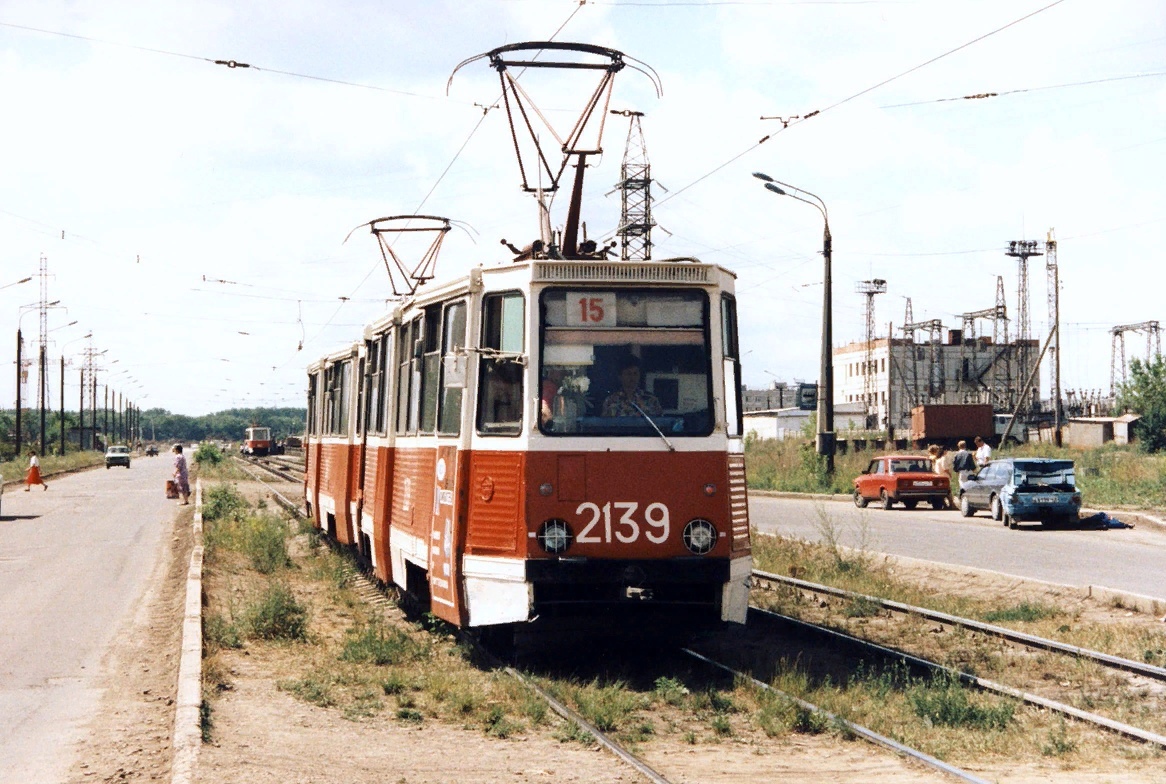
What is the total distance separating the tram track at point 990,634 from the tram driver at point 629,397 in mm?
2900

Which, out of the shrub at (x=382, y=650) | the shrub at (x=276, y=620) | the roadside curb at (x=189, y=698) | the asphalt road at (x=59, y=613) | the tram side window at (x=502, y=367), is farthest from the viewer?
the shrub at (x=276, y=620)

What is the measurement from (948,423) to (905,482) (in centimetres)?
3478

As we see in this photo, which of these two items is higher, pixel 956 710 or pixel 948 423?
pixel 948 423

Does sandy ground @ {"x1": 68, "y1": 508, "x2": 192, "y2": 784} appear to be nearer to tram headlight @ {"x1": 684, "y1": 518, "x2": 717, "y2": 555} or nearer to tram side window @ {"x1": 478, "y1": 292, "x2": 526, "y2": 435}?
tram side window @ {"x1": 478, "y1": 292, "x2": 526, "y2": 435}

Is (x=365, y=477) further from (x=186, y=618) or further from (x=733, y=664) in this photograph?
(x=733, y=664)

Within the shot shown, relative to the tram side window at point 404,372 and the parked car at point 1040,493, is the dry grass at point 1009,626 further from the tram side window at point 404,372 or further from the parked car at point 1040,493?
the parked car at point 1040,493

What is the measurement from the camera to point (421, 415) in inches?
466

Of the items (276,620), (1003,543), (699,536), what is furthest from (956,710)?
(1003,543)

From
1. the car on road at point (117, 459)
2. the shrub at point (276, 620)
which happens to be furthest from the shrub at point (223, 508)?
the car on road at point (117, 459)

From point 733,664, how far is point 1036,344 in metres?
113

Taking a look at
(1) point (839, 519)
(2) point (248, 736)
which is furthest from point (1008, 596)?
(1) point (839, 519)

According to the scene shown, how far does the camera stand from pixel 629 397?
9.82 m

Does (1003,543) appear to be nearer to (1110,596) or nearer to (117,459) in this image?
(1110,596)

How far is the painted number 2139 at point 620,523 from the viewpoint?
966 cm
